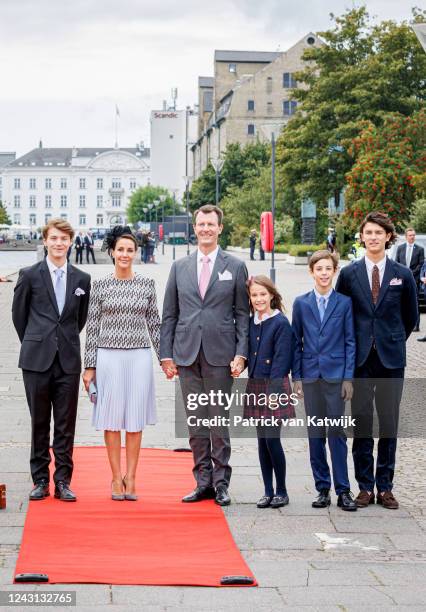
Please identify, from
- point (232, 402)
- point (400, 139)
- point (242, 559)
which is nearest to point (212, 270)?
point (232, 402)

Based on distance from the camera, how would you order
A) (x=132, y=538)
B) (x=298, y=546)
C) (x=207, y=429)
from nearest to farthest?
(x=298, y=546) < (x=132, y=538) < (x=207, y=429)

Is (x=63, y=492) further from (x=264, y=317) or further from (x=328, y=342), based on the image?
(x=328, y=342)

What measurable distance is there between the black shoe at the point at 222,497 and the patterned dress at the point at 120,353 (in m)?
0.68

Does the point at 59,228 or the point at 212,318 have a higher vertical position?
the point at 59,228

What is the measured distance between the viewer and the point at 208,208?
7.86 meters

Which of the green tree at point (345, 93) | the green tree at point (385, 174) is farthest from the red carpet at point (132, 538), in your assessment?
the green tree at point (345, 93)

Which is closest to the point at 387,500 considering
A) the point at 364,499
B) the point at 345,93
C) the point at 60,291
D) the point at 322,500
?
the point at 364,499

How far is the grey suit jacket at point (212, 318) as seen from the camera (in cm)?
771

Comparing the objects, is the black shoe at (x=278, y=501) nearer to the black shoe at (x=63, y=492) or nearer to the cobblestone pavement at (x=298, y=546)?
the cobblestone pavement at (x=298, y=546)

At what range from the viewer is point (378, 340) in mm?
7562

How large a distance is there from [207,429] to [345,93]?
48548 mm

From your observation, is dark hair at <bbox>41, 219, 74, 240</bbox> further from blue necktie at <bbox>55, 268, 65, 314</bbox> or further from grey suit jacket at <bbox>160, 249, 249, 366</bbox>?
grey suit jacket at <bbox>160, 249, 249, 366</bbox>

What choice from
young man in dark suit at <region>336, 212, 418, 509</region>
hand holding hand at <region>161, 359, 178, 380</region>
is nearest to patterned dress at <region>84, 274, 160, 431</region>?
hand holding hand at <region>161, 359, 178, 380</region>

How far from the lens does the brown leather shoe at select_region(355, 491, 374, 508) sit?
25.0 ft
